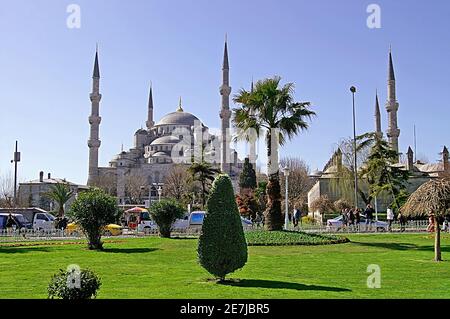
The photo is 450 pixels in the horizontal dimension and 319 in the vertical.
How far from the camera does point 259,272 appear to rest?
11.9m

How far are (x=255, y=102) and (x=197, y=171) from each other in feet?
69.8

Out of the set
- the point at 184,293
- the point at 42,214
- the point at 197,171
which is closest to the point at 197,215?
the point at 197,171

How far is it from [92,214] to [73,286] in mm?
12208

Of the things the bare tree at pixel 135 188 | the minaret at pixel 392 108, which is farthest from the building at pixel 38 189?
the minaret at pixel 392 108

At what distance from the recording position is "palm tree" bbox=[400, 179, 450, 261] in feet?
44.3

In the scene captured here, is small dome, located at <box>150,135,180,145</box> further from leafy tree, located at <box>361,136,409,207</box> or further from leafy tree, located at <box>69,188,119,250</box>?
leafy tree, located at <box>69,188,119,250</box>

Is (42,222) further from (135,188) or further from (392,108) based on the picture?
(135,188)

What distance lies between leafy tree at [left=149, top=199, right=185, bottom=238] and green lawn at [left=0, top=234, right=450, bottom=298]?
6172 millimetres

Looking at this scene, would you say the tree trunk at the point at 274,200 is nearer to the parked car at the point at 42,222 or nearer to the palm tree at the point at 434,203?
the palm tree at the point at 434,203

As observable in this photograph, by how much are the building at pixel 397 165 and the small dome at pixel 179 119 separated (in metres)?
42.3

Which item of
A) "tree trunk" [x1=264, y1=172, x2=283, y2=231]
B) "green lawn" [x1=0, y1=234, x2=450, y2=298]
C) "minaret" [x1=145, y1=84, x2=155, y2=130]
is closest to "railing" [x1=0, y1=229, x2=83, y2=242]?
"green lawn" [x1=0, y1=234, x2=450, y2=298]

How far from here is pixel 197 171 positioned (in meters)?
42.1

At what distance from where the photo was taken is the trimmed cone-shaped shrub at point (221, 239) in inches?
375
